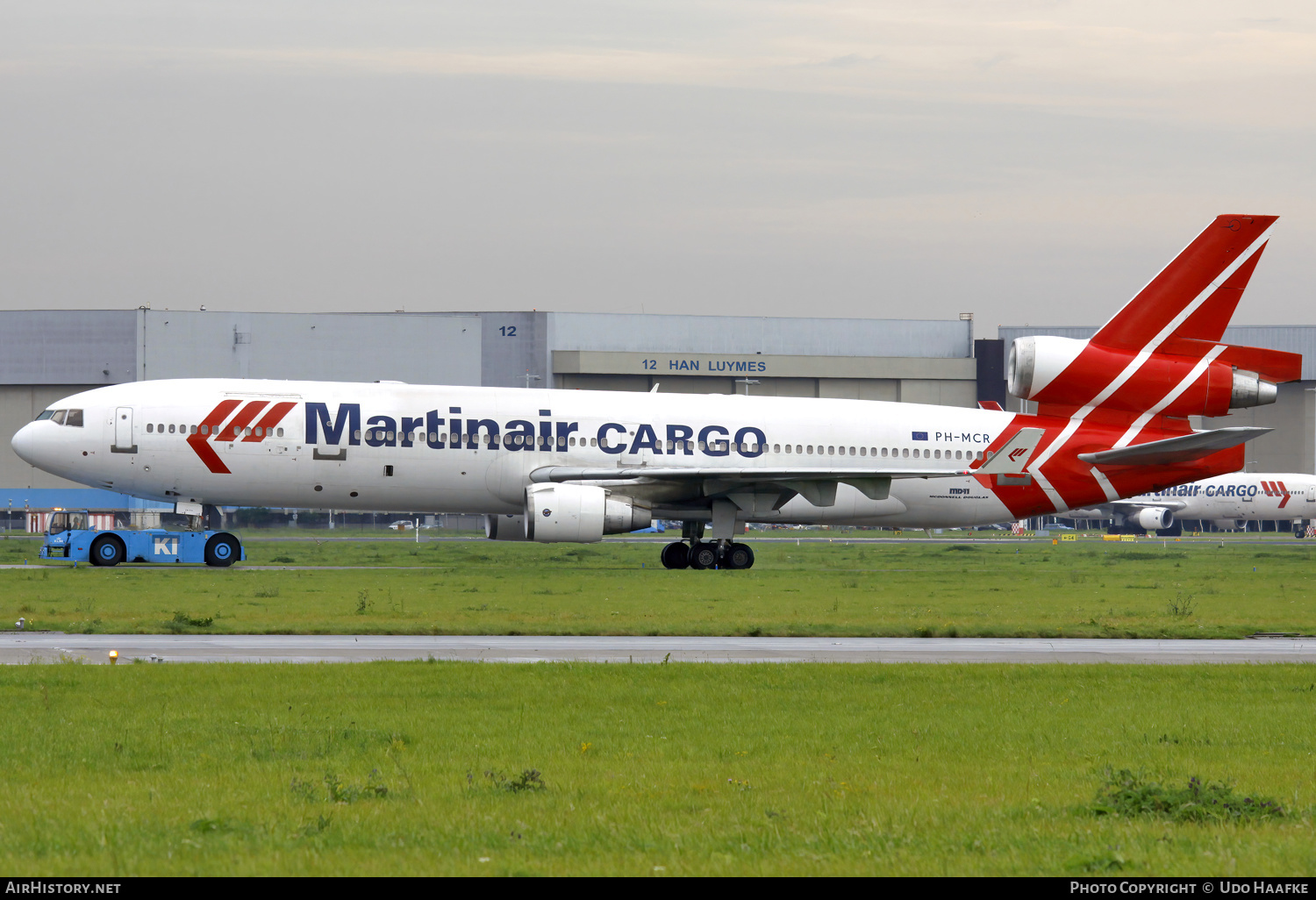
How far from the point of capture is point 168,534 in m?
38.1

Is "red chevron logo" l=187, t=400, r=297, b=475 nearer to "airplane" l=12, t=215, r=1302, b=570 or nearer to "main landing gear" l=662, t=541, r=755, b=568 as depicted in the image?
Answer: "airplane" l=12, t=215, r=1302, b=570

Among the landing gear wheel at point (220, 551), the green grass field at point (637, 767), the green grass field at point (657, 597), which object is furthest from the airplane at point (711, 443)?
the green grass field at point (637, 767)

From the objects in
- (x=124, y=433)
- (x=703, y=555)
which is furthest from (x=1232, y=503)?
(x=124, y=433)

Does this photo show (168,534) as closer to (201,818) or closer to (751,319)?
(201,818)

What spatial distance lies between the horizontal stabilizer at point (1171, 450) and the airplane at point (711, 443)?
0.25 ft

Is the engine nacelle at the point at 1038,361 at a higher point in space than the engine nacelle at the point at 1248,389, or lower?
higher

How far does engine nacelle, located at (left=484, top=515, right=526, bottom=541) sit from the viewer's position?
40062 mm

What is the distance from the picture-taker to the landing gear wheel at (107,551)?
125 feet

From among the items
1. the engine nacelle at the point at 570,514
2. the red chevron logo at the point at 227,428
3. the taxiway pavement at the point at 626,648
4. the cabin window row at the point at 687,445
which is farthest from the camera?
the cabin window row at the point at 687,445

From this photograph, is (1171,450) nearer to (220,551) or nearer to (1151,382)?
(1151,382)

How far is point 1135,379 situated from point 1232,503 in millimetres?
77246

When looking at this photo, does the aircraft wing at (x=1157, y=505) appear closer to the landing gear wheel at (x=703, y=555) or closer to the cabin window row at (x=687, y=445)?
the cabin window row at (x=687, y=445)

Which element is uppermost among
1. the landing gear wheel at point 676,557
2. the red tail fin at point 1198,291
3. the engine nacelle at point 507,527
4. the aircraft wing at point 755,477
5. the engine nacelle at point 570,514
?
the red tail fin at point 1198,291

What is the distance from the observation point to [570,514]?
35.7 meters
